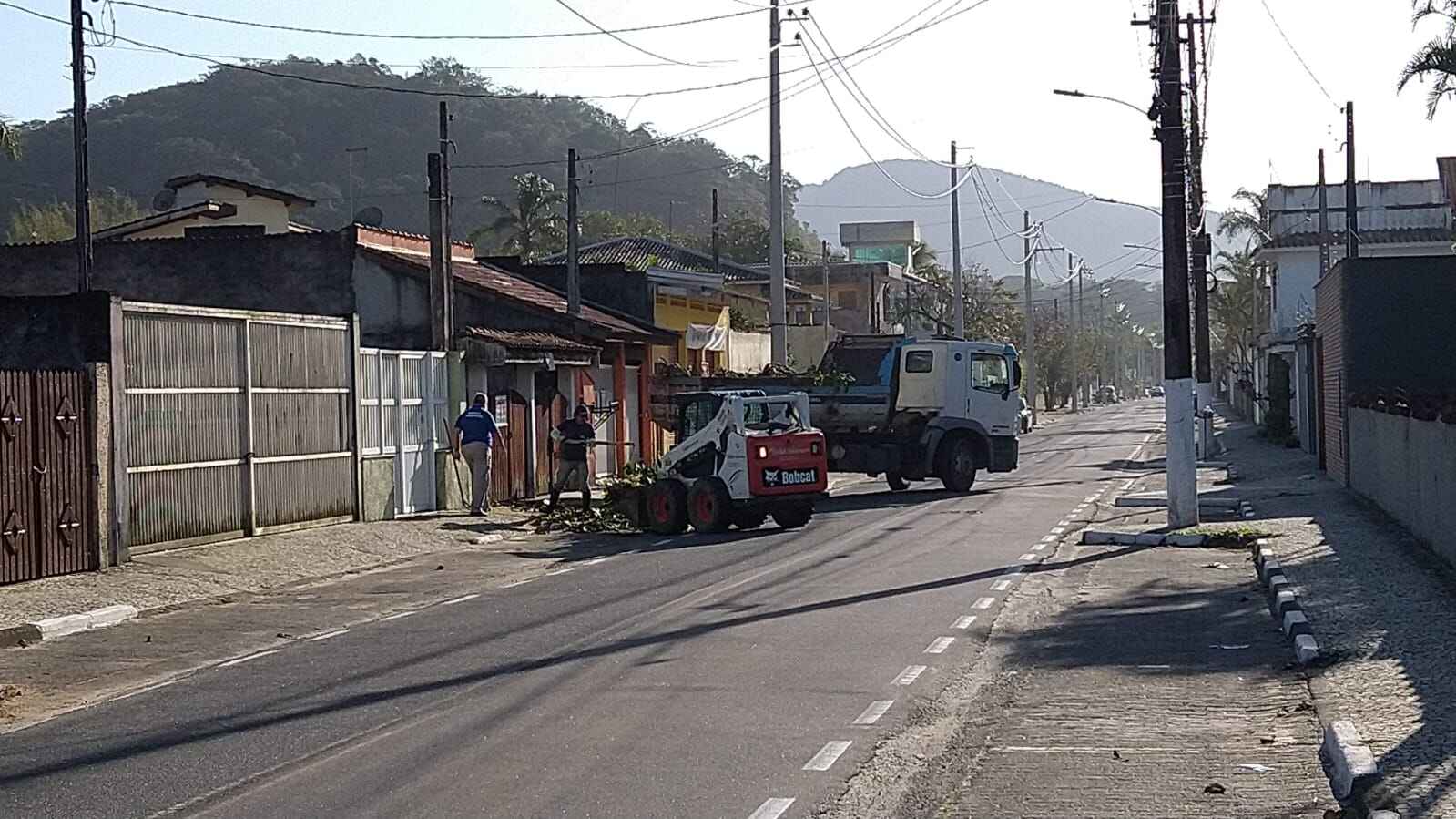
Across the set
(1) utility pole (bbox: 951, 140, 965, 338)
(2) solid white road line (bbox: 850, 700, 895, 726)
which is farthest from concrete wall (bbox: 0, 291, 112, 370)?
(1) utility pole (bbox: 951, 140, 965, 338)

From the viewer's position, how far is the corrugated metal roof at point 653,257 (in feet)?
186

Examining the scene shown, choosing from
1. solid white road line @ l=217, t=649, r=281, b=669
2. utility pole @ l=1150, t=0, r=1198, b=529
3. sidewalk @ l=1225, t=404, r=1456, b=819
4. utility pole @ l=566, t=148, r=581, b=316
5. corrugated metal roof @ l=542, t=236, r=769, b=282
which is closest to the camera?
sidewalk @ l=1225, t=404, r=1456, b=819

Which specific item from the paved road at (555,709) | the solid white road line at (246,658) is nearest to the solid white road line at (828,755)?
the paved road at (555,709)

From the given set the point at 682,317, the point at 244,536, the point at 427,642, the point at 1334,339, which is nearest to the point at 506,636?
the point at 427,642

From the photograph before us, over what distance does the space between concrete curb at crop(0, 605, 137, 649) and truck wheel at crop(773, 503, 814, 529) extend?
1103cm

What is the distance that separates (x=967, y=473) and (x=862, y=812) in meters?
25.5

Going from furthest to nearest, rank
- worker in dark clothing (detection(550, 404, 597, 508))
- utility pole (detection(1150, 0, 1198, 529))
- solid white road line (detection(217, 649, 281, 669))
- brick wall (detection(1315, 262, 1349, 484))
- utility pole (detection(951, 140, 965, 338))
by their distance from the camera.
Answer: utility pole (detection(951, 140, 965, 338)) < brick wall (detection(1315, 262, 1349, 484)) < worker in dark clothing (detection(550, 404, 597, 508)) < utility pole (detection(1150, 0, 1198, 529)) < solid white road line (detection(217, 649, 281, 669))

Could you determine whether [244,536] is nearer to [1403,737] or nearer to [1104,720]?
[1104,720]

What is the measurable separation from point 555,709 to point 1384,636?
20.6 ft

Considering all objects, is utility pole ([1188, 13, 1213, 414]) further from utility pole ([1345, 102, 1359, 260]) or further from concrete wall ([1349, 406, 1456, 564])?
concrete wall ([1349, 406, 1456, 564])

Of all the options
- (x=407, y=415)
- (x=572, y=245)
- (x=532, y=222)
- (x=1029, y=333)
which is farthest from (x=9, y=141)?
(x=1029, y=333)

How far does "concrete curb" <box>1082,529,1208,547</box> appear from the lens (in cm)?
2148

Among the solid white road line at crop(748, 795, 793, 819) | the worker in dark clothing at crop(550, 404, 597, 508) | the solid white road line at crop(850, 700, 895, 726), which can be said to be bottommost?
the solid white road line at crop(850, 700, 895, 726)

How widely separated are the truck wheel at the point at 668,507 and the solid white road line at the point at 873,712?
1456 cm
